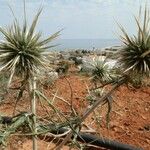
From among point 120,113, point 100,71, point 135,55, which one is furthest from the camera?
point 120,113

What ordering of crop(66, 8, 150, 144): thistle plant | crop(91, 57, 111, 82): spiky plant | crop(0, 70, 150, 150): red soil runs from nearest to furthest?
crop(66, 8, 150, 144): thistle plant
crop(91, 57, 111, 82): spiky plant
crop(0, 70, 150, 150): red soil

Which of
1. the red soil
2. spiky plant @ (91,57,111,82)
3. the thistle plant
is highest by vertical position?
the thistle plant

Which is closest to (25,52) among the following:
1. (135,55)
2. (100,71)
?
(135,55)

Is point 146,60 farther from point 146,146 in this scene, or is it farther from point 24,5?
point 146,146

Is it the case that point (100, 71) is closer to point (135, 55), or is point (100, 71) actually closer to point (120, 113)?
point (135, 55)

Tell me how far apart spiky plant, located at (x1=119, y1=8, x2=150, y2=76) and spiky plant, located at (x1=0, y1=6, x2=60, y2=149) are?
70 centimetres

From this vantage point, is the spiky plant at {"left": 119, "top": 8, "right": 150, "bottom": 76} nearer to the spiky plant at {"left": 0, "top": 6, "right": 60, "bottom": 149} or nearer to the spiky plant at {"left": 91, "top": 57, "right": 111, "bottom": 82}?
the spiky plant at {"left": 0, "top": 6, "right": 60, "bottom": 149}

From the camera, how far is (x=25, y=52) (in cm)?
474

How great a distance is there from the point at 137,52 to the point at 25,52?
1.11m

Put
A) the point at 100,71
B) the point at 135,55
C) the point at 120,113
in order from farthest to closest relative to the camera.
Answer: the point at 120,113 → the point at 100,71 → the point at 135,55

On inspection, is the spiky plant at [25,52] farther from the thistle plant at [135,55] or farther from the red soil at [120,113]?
the red soil at [120,113]

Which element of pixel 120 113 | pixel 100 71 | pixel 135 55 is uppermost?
pixel 135 55

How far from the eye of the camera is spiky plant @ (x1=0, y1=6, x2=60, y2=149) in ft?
15.3

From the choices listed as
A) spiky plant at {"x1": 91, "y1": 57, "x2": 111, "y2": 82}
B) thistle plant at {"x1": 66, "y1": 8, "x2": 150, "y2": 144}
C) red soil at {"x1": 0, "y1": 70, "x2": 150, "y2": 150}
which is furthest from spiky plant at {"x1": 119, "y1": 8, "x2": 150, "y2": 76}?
red soil at {"x1": 0, "y1": 70, "x2": 150, "y2": 150}
